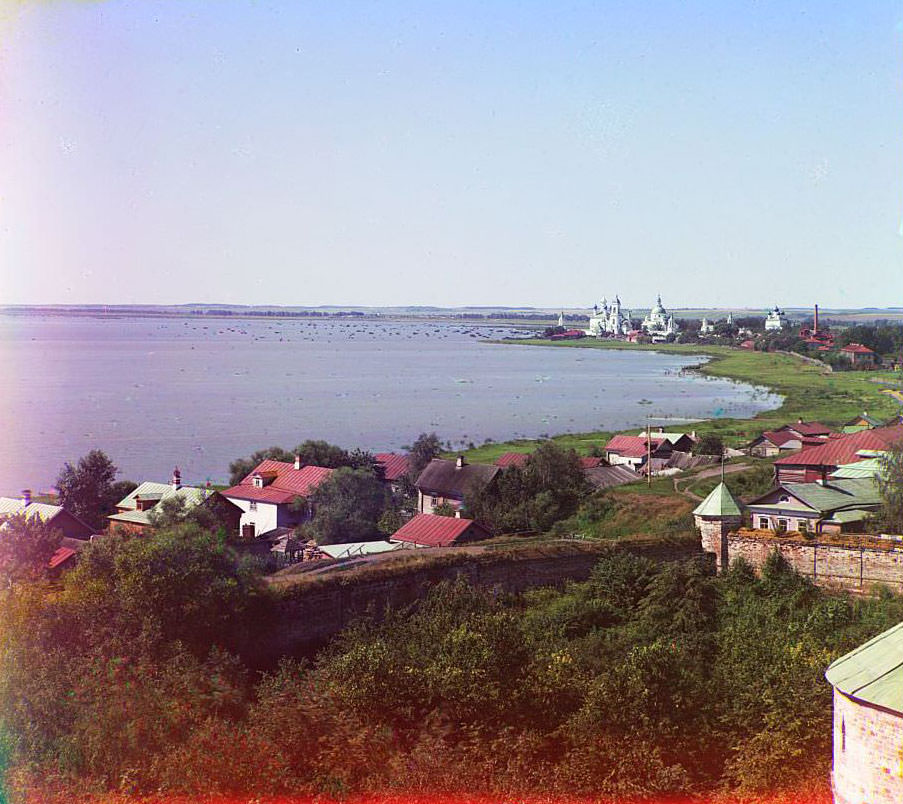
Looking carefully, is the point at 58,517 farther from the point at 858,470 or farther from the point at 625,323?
the point at 625,323

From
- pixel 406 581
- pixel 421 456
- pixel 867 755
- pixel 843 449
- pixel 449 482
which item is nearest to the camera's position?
pixel 867 755

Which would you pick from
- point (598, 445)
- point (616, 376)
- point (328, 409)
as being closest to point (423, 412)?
point (328, 409)

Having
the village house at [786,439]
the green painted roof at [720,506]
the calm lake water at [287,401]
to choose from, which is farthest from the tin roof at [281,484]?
the village house at [786,439]

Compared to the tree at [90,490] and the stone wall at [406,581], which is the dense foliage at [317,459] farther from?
the stone wall at [406,581]

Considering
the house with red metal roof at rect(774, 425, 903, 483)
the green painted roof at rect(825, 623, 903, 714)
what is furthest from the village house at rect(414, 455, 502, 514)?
the green painted roof at rect(825, 623, 903, 714)

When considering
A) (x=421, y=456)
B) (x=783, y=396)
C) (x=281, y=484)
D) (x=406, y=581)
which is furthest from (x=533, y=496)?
(x=783, y=396)

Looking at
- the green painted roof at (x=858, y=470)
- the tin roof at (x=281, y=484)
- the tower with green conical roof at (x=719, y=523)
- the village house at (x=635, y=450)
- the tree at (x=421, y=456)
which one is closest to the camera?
the tower with green conical roof at (x=719, y=523)

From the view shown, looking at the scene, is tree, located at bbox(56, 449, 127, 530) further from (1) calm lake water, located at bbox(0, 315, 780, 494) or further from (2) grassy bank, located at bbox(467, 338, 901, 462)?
(2) grassy bank, located at bbox(467, 338, 901, 462)
